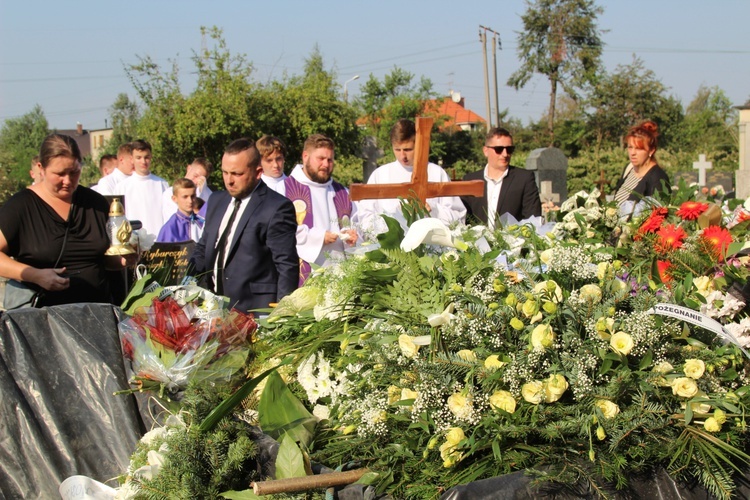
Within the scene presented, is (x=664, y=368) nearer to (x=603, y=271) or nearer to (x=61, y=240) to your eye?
(x=603, y=271)

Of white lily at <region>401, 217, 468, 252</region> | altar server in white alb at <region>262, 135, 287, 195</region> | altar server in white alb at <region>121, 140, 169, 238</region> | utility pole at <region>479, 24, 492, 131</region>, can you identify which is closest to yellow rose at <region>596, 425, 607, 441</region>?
white lily at <region>401, 217, 468, 252</region>

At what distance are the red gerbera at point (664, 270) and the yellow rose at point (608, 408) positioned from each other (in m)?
0.69

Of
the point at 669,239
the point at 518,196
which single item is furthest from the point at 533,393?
the point at 518,196

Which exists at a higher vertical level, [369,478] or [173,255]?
[173,255]

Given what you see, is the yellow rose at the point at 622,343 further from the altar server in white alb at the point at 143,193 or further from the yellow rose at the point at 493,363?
the altar server in white alb at the point at 143,193

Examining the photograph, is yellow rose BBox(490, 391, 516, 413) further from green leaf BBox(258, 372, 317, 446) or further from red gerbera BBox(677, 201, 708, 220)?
red gerbera BBox(677, 201, 708, 220)

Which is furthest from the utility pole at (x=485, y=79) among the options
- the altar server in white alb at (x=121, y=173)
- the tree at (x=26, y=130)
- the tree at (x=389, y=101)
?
the tree at (x=26, y=130)

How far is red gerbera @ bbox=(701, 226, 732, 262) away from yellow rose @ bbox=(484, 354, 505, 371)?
0.87 meters

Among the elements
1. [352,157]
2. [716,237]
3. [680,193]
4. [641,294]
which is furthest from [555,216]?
[352,157]

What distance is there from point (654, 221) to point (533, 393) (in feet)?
3.56

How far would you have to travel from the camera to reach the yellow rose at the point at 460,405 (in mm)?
1983

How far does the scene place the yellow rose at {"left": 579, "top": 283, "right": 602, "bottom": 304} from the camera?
6.97 feet

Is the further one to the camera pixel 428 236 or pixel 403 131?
pixel 403 131

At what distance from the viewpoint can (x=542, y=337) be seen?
199 cm
